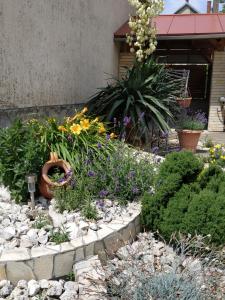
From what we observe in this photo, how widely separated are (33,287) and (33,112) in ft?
10.6

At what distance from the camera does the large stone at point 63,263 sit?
2.48 meters

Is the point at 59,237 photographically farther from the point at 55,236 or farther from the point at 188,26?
the point at 188,26

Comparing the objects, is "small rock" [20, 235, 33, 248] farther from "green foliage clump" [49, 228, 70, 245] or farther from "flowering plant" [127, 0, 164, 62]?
"flowering plant" [127, 0, 164, 62]

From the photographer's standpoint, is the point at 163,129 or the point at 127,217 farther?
the point at 163,129

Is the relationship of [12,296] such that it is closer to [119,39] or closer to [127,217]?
[127,217]

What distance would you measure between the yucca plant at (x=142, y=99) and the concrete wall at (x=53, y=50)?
Result: 84 cm

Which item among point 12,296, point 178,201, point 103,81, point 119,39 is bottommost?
point 12,296

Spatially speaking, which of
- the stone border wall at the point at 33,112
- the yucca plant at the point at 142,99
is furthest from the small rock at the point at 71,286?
the yucca plant at the point at 142,99

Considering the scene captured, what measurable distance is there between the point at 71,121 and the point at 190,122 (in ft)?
11.0

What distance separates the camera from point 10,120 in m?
4.55

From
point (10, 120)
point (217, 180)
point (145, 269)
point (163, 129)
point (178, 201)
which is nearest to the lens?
point (145, 269)

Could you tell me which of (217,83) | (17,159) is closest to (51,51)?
(17,159)

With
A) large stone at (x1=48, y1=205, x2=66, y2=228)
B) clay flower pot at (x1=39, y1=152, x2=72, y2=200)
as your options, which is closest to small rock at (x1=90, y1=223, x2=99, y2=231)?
large stone at (x1=48, y1=205, x2=66, y2=228)

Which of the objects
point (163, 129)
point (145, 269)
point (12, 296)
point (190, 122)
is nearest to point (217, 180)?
point (145, 269)
